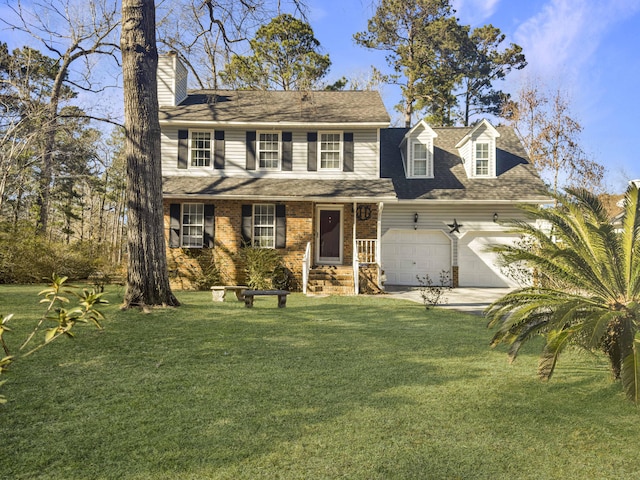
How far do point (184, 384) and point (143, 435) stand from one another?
117cm

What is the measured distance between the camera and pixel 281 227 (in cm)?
1426

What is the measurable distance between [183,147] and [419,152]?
9434 mm

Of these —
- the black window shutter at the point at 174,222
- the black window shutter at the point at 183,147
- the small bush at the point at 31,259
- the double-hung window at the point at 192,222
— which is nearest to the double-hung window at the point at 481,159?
the double-hung window at the point at 192,222

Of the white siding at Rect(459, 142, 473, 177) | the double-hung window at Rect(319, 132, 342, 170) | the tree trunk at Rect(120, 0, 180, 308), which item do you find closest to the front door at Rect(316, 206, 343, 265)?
the double-hung window at Rect(319, 132, 342, 170)

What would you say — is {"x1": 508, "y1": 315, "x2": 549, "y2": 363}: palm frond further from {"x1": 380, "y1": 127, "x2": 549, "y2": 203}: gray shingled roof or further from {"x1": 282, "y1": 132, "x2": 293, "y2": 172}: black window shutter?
Result: {"x1": 282, "y1": 132, "x2": 293, "y2": 172}: black window shutter

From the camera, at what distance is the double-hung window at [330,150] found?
1534 cm

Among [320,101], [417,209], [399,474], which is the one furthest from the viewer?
[320,101]

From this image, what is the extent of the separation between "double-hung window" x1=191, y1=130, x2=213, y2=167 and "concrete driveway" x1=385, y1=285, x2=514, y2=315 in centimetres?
846

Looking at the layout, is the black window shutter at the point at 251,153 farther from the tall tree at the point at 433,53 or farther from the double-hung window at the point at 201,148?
the tall tree at the point at 433,53

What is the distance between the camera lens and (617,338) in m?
4.53

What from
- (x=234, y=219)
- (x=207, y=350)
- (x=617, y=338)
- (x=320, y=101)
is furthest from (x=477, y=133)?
(x=207, y=350)

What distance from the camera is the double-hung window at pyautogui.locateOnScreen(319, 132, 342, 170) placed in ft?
50.3

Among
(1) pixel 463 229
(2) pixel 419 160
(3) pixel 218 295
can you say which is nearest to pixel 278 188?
(3) pixel 218 295

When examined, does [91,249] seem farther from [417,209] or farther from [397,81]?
[397,81]
